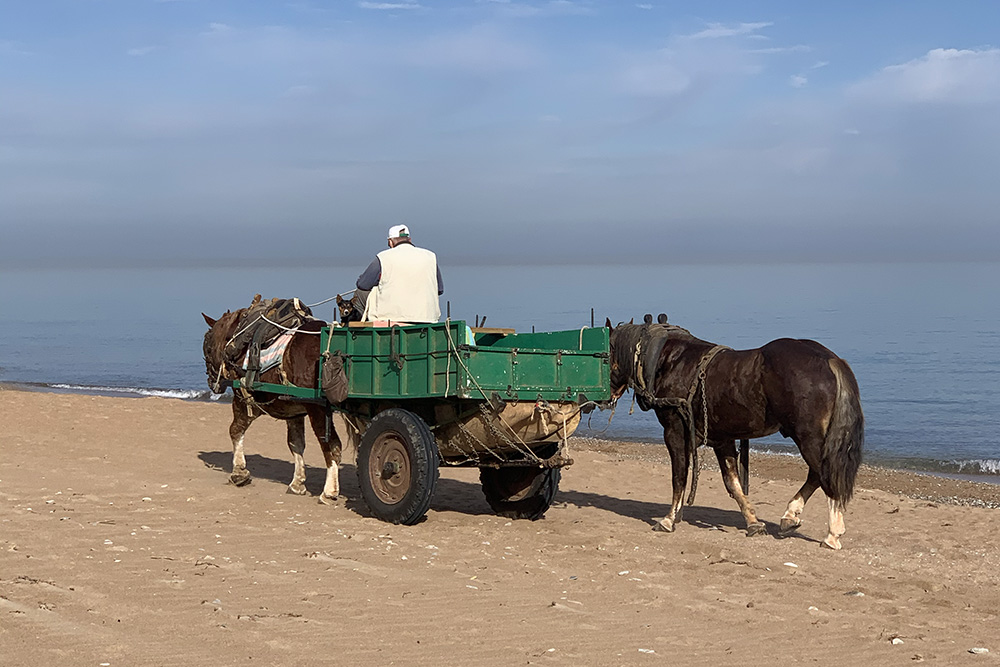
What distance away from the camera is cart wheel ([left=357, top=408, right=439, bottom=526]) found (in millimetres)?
9539

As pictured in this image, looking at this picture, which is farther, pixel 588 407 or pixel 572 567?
pixel 588 407

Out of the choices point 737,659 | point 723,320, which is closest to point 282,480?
point 737,659

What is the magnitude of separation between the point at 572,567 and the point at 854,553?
2.63m

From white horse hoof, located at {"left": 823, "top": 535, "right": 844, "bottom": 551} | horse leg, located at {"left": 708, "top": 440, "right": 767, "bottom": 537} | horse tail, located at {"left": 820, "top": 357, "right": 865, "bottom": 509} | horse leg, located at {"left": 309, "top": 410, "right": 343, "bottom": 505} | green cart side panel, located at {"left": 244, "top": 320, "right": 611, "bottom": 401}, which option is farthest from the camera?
horse leg, located at {"left": 309, "top": 410, "right": 343, "bottom": 505}

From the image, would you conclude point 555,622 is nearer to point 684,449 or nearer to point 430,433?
point 430,433

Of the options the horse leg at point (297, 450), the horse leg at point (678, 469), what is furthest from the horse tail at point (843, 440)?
the horse leg at point (297, 450)

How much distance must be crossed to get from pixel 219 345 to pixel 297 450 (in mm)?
1548

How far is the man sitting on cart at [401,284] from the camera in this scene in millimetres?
10125

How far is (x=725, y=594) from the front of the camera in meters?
7.80

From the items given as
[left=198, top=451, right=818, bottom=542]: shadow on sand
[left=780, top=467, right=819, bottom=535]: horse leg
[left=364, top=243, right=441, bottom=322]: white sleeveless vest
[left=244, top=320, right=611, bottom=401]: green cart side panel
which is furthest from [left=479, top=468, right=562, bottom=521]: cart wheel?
[left=780, top=467, right=819, bottom=535]: horse leg

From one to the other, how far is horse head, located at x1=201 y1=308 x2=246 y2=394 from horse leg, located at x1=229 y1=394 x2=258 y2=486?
12.4 inches

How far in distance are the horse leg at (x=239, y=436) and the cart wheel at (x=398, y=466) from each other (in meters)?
2.39

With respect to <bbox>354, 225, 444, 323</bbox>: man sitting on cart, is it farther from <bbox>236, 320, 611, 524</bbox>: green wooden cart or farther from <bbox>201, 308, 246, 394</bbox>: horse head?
<bbox>201, 308, 246, 394</bbox>: horse head

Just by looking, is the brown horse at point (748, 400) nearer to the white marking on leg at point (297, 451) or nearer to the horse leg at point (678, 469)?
the horse leg at point (678, 469)
